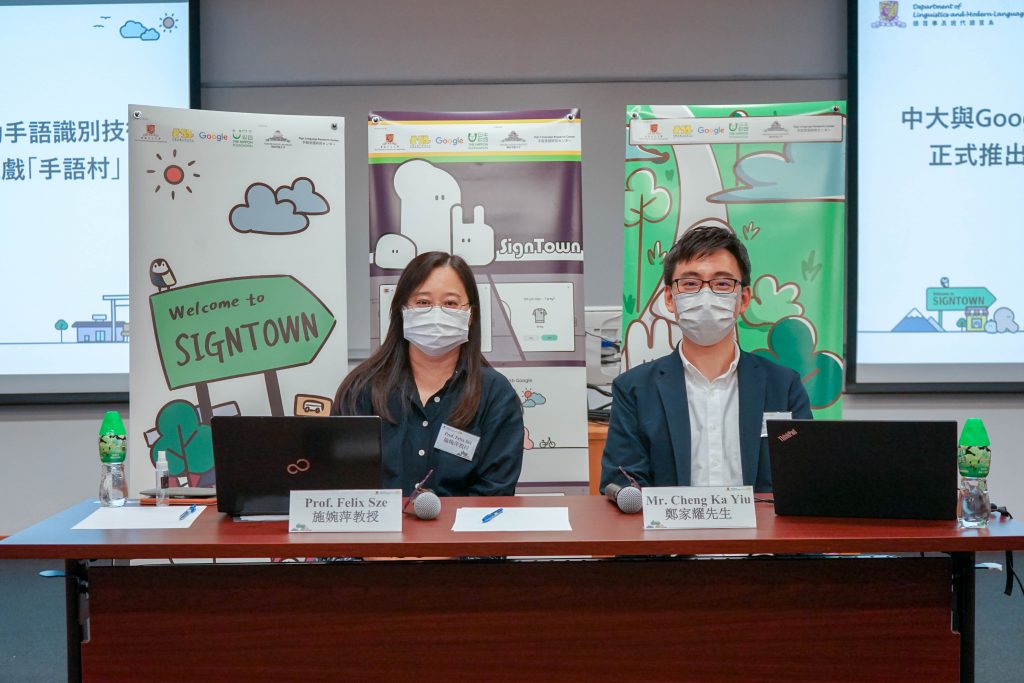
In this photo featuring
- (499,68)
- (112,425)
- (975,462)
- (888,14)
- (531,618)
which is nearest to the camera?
(531,618)

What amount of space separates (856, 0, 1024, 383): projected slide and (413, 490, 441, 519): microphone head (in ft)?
10.1

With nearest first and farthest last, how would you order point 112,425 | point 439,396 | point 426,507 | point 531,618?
point 531,618 < point 426,507 < point 112,425 < point 439,396

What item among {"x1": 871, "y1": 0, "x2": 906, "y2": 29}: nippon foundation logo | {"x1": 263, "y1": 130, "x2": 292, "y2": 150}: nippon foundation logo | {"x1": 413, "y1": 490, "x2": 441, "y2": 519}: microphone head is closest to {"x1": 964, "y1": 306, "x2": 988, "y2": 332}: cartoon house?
{"x1": 871, "y1": 0, "x2": 906, "y2": 29}: nippon foundation logo

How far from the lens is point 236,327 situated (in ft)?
9.82

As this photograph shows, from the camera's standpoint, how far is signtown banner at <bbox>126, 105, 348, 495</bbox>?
2.95 m

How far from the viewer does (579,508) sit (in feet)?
6.54

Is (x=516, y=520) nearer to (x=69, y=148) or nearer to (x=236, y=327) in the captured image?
(x=236, y=327)

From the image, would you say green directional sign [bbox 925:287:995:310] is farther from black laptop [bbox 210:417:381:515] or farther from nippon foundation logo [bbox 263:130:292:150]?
black laptop [bbox 210:417:381:515]

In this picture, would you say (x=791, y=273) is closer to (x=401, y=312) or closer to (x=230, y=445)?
(x=401, y=312)

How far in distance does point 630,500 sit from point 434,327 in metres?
0.81

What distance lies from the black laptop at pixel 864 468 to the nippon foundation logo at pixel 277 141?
1991 millimetres

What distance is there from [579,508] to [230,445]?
0.76m

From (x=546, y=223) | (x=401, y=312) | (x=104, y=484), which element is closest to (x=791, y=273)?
(x=546, y=223)

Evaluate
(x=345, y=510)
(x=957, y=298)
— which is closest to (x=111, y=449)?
(x=345, y=510)
